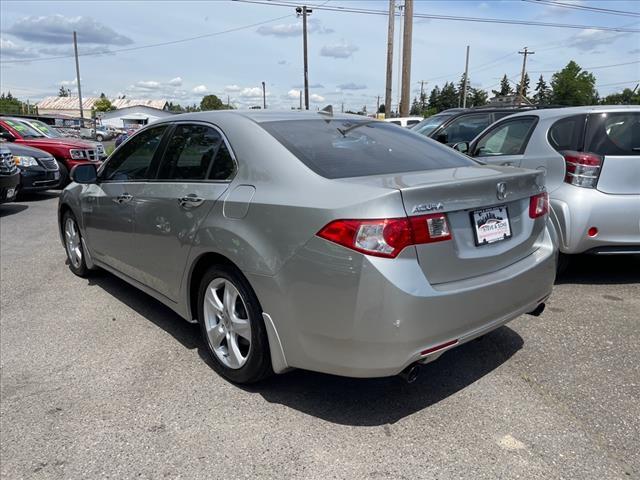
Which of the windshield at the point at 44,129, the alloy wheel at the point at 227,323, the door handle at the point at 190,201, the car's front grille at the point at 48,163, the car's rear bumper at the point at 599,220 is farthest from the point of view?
the windshield at the point at 44,129

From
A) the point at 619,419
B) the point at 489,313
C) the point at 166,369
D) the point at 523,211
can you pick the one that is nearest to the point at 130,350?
the point at 166,369

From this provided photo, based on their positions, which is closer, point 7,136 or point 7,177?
point 7,177

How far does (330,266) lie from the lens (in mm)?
2482

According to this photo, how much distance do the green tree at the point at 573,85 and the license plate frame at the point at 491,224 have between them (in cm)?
9362

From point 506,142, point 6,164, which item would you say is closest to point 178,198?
point 506,142

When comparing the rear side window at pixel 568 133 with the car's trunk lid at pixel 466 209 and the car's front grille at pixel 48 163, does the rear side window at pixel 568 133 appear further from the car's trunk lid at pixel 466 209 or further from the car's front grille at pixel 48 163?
the car's front grille at pixel 48 163

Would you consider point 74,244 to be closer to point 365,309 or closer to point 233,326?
point 233,326

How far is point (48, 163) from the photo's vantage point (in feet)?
36.3

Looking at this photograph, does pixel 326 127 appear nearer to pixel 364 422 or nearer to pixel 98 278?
pixel 364 422

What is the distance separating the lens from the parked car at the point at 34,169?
10586mm

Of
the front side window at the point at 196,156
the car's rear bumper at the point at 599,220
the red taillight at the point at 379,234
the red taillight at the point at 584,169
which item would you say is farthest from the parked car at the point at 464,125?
the red taillight at the point at 379,234

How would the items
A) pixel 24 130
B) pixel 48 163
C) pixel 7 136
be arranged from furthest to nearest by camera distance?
pixel 24 130 < pixel 7 136 < pixel 48 163

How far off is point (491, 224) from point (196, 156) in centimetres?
194

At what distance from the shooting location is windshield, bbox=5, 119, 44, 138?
12872mm
